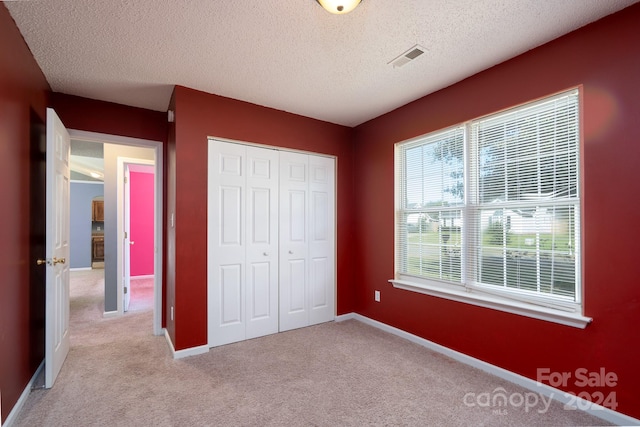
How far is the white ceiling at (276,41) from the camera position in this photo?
1808 mm

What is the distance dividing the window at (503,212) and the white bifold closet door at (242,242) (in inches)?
58.9

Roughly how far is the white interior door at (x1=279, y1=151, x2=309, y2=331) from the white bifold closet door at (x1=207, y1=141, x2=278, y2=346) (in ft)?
0.33

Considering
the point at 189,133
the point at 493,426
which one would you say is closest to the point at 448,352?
the point at 493,426

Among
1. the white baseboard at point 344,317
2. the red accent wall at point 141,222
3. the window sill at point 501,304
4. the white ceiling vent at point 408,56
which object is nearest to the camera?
the window sill at point 501,304

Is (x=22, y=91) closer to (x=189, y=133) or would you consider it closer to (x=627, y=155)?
(x=189, y=133)

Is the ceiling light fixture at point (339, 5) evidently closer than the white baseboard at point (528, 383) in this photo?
Yes

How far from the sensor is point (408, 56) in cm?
231

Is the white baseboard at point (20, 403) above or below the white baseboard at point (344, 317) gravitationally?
above

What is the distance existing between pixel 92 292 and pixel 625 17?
7.36m

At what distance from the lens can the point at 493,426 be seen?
1798mm

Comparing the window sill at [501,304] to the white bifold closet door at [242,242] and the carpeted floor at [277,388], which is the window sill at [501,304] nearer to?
the carpeted floor at [277,388]

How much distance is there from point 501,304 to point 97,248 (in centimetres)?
940

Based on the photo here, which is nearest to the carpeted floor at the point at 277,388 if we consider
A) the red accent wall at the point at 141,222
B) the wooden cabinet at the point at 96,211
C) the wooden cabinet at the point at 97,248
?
the red accent wall at the point at 141,222

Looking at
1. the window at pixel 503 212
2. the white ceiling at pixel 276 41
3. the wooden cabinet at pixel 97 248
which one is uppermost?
the white ceiling at pixel 276 41
